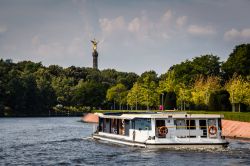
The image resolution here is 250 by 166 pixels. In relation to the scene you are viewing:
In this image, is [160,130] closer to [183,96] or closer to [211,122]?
[211,122]

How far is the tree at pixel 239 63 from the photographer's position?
14850 cm

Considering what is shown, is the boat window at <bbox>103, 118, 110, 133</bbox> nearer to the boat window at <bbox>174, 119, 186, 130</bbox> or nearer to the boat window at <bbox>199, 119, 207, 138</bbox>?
the boat window at <bbox>174, 119, 186, 130</bbox>

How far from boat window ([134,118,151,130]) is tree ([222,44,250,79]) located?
312 feet

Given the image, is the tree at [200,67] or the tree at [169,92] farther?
the tree at [200,67]

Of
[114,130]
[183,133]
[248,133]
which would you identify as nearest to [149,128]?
[183,133]

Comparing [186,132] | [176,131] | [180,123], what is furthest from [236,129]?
[176,131]

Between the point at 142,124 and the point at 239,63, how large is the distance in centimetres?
9694

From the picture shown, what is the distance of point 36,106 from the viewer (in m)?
195

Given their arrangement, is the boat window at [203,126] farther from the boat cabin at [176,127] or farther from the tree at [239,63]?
the tree at [239,63]

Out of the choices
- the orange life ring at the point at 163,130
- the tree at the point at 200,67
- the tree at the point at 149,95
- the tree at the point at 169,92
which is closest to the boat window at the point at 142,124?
the orange life ring at the point at 163,130

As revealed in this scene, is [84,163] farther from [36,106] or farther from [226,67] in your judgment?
[36,106]

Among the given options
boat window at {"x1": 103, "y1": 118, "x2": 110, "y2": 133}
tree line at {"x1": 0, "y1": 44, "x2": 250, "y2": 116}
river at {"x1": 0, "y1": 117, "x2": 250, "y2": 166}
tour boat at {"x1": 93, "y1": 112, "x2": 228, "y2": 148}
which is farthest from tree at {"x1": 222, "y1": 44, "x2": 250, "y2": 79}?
tour boat at {"x1": 93, "y1": 112, "x2": 228, "y2": 148}

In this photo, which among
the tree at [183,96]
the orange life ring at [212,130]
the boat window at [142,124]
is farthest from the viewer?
the tree at [183,96]

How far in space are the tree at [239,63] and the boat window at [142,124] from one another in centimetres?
9521
